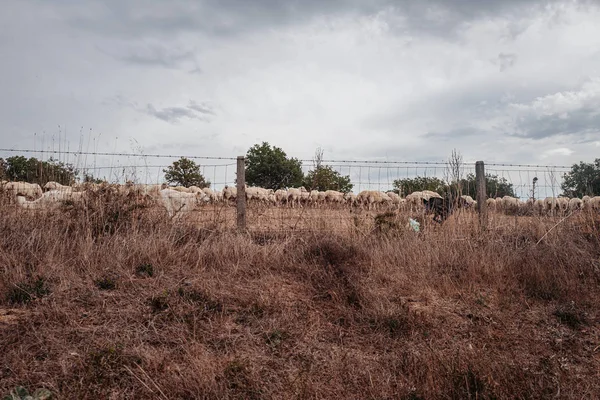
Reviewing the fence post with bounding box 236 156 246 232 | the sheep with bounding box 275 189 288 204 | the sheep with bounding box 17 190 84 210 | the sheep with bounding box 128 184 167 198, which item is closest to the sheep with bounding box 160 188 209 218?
the sheep with bounding box 128 184 167 198

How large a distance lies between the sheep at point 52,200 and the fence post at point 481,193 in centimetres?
713

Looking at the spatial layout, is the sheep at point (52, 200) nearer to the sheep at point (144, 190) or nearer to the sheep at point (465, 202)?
the sheep at point (144, 190)

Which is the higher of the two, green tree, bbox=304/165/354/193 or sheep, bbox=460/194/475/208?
green tree, bbox=304/165/354/193

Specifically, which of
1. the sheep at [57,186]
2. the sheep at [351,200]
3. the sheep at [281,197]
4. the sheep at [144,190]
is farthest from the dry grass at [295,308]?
the sheep at [281,197]

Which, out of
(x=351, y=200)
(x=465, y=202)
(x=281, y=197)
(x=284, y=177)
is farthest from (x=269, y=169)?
(x=465, y=202)

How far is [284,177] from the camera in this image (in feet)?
74.9

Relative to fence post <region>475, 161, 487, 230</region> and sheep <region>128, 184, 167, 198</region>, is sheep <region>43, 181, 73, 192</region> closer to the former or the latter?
sheep <region>128, 184, 167, 198</region>

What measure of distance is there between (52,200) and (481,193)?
7.94 meters

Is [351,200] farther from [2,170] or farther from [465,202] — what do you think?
[2,170]

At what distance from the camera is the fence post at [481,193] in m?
8.14

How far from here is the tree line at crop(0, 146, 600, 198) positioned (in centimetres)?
776

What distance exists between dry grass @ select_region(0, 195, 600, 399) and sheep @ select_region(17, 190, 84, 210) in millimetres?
303

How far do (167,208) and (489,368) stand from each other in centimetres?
587

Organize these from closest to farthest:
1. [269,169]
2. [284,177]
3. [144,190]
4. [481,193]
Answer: [144,190] < [481,193] < [284,177] < [269,169]
